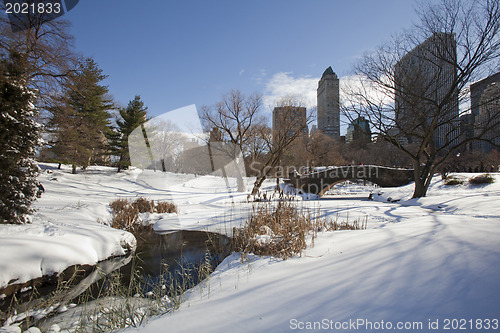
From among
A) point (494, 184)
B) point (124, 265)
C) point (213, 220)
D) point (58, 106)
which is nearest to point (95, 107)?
point (58, 106)

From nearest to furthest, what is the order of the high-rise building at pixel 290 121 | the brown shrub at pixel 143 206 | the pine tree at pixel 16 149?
the pine tree at pixel 16 149, the brown shrub at pixel 143 206, the high-rise building at pixel 290 121

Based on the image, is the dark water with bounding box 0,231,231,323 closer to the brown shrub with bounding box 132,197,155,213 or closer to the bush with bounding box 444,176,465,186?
the brown shrub with bounding box 132,197,155,213

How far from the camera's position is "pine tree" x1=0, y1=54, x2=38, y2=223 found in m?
5.34

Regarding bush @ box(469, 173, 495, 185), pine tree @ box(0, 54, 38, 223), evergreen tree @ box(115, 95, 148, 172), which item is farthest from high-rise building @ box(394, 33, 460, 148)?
evergreen tree @ box(115, 95, 148, 172)

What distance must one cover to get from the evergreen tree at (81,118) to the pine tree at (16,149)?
356 inches

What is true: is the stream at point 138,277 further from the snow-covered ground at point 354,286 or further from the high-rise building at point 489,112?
the high-rise building at point 489,112

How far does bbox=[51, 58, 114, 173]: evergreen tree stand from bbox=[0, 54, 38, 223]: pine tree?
903 cm

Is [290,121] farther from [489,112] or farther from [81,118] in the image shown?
[81,118]

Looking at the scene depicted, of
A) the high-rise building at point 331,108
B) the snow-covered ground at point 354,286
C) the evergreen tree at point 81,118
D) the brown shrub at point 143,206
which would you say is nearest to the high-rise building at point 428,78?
the high-rise building at point 331,108

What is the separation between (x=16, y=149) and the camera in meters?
5.56

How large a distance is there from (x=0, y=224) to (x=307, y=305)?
690 cm

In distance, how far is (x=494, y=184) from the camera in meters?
15.8

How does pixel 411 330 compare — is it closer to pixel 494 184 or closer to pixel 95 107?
pixel 494 184

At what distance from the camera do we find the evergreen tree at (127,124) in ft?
84.4
